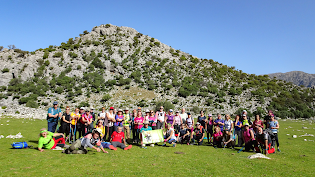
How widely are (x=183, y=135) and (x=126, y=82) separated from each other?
152ft

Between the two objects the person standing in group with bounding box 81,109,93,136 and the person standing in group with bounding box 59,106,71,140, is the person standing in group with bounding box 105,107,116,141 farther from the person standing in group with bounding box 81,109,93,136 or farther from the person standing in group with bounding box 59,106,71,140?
the person standing in group with bounding box 59,106,71,140

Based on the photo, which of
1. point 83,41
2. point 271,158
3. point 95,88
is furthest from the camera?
point 83,41

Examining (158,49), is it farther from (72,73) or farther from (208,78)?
(72,73)

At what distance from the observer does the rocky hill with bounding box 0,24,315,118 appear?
48688 millimetres

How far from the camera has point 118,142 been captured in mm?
10430

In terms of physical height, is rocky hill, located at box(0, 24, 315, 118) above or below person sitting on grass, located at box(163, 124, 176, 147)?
above

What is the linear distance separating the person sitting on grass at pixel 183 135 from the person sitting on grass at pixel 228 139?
7.41 ft

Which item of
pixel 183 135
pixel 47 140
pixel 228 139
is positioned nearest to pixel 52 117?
pixel 47 140

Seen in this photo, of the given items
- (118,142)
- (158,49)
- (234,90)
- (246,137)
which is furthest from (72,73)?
(246,137)

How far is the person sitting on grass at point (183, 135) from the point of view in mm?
12355

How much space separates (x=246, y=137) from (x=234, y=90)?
161ft

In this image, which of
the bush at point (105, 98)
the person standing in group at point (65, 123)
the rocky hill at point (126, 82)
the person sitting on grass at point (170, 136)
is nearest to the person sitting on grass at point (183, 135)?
the person sitting on grass at point (170, 136)

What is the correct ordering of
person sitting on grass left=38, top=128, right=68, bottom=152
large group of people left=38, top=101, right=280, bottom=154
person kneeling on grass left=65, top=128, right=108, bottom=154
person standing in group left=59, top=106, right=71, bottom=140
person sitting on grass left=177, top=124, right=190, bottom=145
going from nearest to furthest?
person kneeling on grass left=65, top=128, right=108, bottom=154 → person sitting on grass left=38, top=128, right=68, bottom=152 → large group of people left=38, top=101, right=280, bottom=154 → person standing in group left=59, top=106, right=71, bottom=140 → person sitting on grass left=177, top=124, right=190, bottom=145

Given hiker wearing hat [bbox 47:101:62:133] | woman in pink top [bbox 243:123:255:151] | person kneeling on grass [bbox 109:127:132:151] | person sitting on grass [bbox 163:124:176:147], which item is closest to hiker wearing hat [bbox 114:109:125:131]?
person kneeling on grass [bbox 109:127:132:151]
